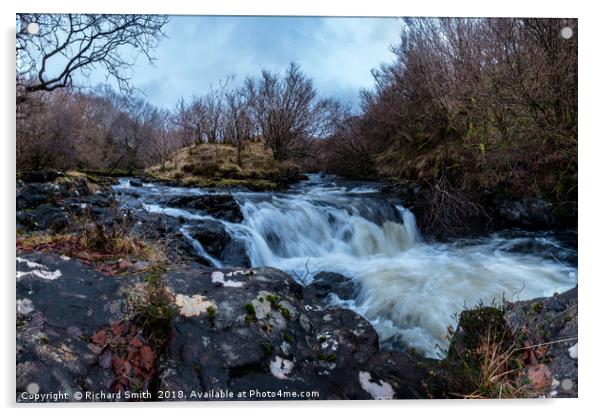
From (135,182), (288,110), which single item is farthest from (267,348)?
(288,110)

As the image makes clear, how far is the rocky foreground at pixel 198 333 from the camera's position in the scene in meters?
2.33

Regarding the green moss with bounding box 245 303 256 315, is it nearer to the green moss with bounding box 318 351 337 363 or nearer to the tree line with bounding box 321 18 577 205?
the green moss with bounding box 318 351 337 363

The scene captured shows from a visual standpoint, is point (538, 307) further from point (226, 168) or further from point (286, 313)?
point (226, 168)

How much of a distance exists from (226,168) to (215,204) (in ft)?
1.21

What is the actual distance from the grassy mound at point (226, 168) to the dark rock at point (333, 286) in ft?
3.06

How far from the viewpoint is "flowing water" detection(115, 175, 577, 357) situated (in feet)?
9.74

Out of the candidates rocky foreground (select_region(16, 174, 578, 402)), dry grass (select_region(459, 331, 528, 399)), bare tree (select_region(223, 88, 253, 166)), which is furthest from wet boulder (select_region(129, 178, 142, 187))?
dry grass (select_region(459, 331, 528, 399))

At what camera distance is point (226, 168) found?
12.0 feet

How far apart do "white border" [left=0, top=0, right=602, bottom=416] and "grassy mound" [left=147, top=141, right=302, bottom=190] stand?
1.00m

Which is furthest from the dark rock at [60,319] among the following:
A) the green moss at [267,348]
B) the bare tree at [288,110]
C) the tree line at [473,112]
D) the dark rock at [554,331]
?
the dark rock at [554,331]

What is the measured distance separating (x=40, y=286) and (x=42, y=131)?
1049mm

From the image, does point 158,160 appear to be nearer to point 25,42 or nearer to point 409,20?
point 25,42

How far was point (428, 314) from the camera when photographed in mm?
2982

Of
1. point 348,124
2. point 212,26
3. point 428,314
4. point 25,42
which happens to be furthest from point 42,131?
point 428,314
